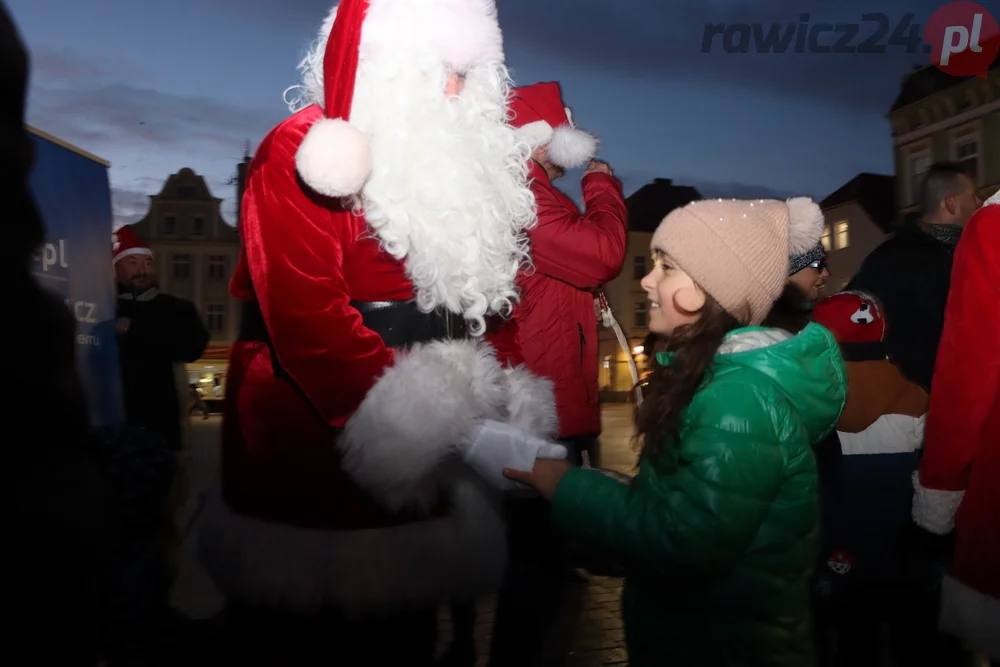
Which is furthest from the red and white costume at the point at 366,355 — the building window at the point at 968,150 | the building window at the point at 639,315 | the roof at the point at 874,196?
the building window at the point at 639,315

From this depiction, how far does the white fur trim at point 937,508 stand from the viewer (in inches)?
90.4

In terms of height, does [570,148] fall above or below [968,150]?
below

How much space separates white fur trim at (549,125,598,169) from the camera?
125 inches

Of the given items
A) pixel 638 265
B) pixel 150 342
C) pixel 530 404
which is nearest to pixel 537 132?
pixel 530 404

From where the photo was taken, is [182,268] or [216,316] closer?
[182,268]

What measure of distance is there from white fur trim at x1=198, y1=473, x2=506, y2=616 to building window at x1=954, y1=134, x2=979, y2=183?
91.4 ft

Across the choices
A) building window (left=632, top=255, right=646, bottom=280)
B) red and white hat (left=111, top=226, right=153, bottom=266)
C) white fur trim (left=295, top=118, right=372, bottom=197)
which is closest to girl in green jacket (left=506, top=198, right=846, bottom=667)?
white fur trim (left=295, top=118, right=372, bottom=197)

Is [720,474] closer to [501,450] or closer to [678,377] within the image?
[678,377]

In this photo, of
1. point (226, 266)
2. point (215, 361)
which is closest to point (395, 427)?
point (215, 361)

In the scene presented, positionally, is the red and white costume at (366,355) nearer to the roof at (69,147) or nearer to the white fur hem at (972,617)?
the white fur hem at (972,617)

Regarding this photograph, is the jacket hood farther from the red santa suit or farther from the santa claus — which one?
the red santa suit

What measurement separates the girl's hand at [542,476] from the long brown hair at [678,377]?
219 millimetres

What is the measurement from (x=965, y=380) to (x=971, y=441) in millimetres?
174

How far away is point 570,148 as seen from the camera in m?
3.18
